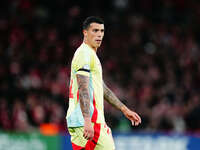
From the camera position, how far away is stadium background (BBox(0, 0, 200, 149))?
45.6 feet

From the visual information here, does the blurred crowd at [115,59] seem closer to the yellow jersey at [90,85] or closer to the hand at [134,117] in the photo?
the hand at [134,117]

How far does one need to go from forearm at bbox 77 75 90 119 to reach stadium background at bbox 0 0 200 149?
642cm

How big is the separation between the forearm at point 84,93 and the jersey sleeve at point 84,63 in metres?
0.06

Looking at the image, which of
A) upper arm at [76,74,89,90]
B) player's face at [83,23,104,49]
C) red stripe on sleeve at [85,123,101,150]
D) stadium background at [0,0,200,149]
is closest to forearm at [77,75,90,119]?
upper arm at [76,74,89,90]

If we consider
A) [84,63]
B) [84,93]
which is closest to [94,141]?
[84,93]

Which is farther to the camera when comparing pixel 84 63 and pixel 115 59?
pixel 115 59

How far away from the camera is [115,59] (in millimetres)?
16969

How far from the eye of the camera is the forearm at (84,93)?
20.7 ft

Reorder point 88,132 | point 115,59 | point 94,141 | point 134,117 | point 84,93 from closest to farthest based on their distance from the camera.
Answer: point 88,132 < point 84,93 < point 94,141 < point 134,117 < point 115,59

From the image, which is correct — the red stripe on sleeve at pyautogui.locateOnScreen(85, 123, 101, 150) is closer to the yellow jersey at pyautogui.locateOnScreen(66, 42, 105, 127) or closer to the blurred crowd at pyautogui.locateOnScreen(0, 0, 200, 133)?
the yellow jersey at pyautogui.locateOnScreen(66, 42, 105, 127)

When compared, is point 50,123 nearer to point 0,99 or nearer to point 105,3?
point 0,99

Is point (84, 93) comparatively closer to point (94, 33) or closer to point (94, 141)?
point (94, 141)

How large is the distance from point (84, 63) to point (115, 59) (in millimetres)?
10557

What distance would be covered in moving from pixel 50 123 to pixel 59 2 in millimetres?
6127
